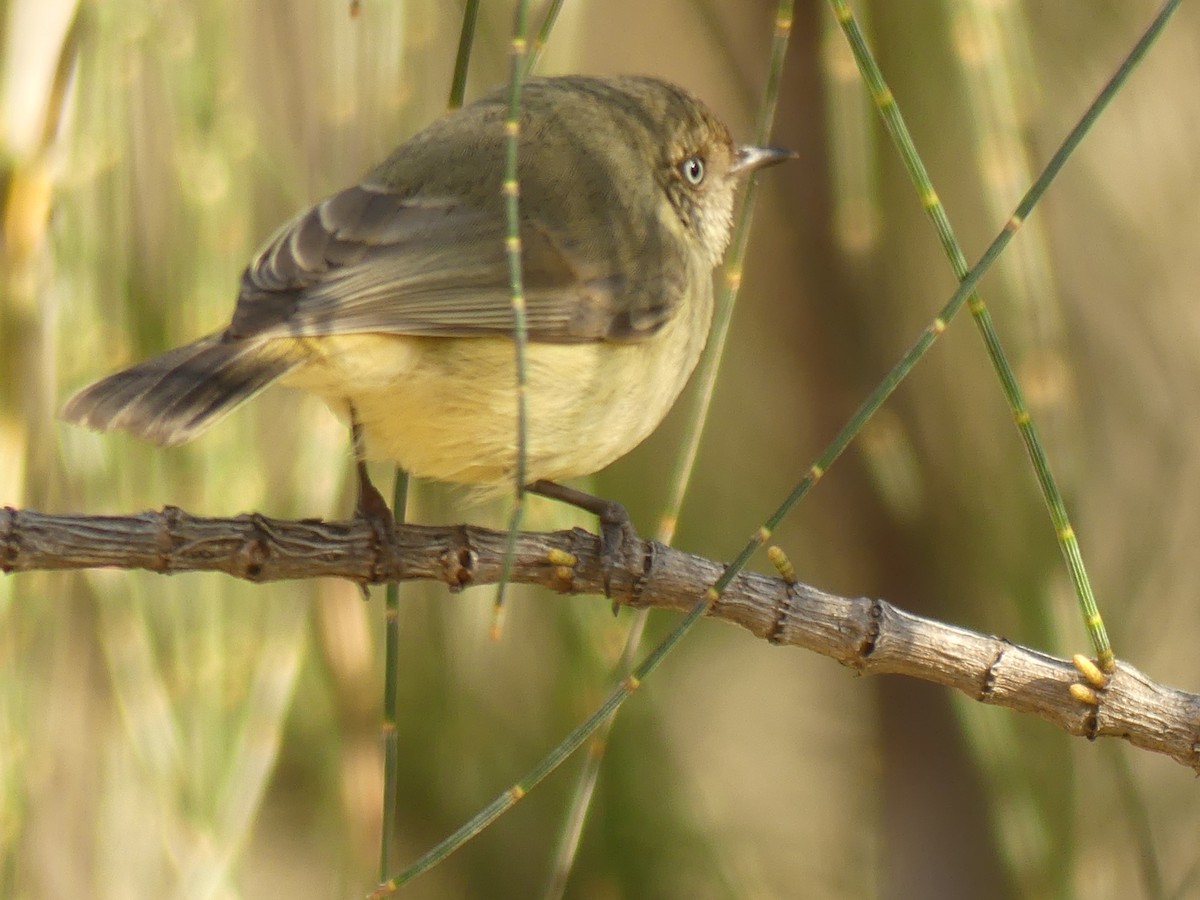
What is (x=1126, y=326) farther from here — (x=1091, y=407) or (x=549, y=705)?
(x=549, y=705)

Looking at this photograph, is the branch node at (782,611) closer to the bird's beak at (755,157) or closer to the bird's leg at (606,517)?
the bird's leg at (606,517)

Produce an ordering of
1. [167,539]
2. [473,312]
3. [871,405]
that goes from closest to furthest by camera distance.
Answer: [871,405], [167,539], [473,312]

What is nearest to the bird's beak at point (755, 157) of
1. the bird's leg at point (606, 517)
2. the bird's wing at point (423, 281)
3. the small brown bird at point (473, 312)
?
the small brown bird at point (473, 312)

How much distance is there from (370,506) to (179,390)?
459 mm

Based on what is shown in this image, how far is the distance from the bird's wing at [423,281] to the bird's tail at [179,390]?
5 cm

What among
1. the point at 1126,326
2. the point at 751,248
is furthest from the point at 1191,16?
the point at 751,248

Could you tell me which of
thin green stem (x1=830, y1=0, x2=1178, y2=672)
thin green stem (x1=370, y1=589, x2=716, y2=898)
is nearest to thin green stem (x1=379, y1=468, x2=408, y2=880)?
thin green stem (x1=370, y1=589, x2=716, y2=898)

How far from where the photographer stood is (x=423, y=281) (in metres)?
2.32

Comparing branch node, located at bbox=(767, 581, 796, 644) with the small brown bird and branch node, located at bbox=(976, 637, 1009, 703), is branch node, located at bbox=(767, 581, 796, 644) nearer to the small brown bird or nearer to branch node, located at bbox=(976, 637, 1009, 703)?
Result: branch node, located at bbox=(976, 637, 1009, 703)

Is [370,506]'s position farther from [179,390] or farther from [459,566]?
[179,390]

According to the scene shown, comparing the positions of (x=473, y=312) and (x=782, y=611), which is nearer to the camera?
(x=782, y=611)

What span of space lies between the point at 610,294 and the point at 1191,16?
1488 mm

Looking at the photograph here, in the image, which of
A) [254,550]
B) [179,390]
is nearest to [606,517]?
[254,550]

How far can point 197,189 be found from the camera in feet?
6.57
